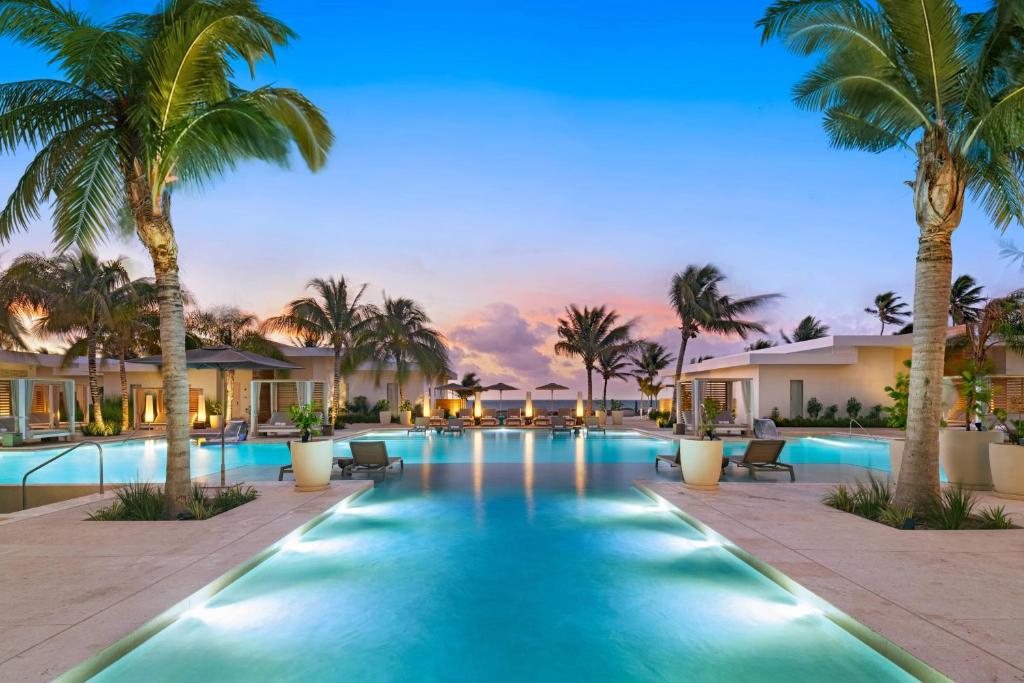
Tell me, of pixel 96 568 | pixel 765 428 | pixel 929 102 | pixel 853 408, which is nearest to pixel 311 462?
pixel 96 568

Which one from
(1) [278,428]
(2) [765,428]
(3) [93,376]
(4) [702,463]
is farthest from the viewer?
(3) [93,376]

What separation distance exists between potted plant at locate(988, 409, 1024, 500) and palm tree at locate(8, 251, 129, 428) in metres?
23.3

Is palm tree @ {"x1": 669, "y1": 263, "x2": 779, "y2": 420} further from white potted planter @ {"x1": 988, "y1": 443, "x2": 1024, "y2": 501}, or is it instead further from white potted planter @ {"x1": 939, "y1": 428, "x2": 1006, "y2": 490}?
white potted planter @ {"x1": 988, "y1": 443, "x2": 1024, "y2": 501}

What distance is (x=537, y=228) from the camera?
24141 millimetres

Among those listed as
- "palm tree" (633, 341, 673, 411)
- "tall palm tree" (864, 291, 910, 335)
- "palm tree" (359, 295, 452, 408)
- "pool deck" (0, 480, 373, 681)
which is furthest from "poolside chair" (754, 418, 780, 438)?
"tall palm tree" (864, 291, 910, 335)

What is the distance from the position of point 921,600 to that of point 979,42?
667 centimetres

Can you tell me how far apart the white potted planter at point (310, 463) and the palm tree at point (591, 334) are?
23.7 meters

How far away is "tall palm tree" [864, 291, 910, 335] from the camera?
49344 millimetres

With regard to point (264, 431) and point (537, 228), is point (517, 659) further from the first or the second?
point (537, 228)

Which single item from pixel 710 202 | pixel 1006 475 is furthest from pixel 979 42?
pixel 710 202

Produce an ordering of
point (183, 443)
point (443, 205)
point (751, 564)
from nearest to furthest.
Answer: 1. point (751, 564)
2. point (183, 443)
3. point (443, 205)

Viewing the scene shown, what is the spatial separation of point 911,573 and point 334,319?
22924 mm

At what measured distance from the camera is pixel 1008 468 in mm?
7531

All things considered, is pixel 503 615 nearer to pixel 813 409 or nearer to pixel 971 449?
pixel 971 449
